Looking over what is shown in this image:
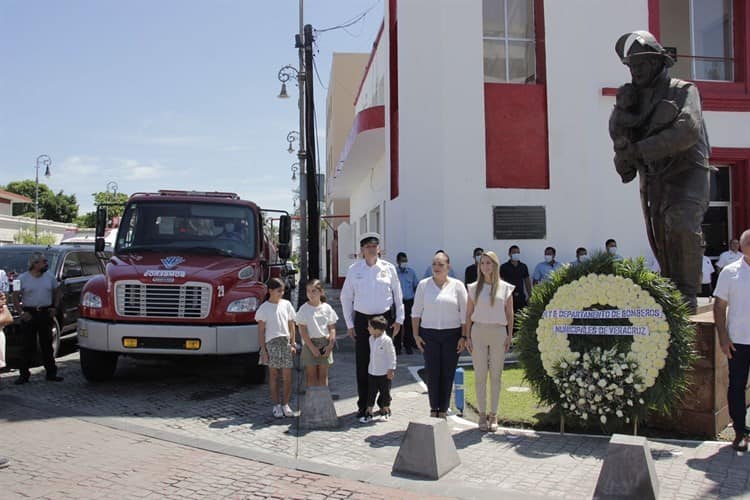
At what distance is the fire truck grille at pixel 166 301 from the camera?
8250 mm

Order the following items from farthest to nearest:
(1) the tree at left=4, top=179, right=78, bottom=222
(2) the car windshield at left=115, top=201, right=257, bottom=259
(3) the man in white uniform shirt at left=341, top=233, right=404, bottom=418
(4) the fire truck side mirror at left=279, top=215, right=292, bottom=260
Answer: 1. (1) the tree at left=4, top=179, right=78, bottom=222
2. (4) the fire truck side mirror at left=279, top=215, right=292, bottom=260
3. (2) the car windshield at left=115, top=201, right=257, bottom=259
4. (3) the man in white uniform shirt at left=341, top=233, right=404, bottom=418

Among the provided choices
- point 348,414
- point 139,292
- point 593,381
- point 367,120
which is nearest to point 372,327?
point 348,414

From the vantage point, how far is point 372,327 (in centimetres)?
660

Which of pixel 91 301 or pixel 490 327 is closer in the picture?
pixel 490 327

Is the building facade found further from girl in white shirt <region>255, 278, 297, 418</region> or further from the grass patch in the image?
girl in white shirt <region>255, 278, 297, 418</region>

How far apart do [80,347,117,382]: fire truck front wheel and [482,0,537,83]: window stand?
9866 mm

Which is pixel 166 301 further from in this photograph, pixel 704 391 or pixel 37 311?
pixel 704 391

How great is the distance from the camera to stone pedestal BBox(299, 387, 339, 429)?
21.5 ft

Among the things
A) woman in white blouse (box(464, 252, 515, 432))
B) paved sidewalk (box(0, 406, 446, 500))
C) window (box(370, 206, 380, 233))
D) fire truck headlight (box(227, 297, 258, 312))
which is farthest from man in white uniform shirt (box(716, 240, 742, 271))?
paved sidewalk (box(0, 406, 446, 500))

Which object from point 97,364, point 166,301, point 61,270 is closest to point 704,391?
point 166,301

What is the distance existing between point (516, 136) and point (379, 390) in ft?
27.7

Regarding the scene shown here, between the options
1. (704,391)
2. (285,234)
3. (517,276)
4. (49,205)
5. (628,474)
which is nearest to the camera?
(628,474)

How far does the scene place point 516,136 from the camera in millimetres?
13781

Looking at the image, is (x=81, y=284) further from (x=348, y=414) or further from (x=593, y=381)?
(x=593, y=381)
